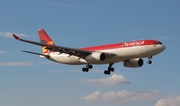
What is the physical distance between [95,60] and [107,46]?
3.03 m

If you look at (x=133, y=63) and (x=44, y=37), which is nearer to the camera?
(x=133, y=63)

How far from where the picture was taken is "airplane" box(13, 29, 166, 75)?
74000mm

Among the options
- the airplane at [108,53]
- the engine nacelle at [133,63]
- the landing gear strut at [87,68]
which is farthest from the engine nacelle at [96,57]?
the engine nacelle at [133,63]

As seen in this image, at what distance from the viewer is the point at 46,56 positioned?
8788 centimetres

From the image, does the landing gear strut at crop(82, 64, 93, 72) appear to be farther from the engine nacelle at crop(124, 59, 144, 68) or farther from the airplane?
the engine nacelle at crop(124, 59, 144, 68)

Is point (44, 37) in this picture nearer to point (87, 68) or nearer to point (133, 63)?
point (87, 68)

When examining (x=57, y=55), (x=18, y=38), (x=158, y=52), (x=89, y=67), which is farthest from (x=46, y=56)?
(x=158, y=52)

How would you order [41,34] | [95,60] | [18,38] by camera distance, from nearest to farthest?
1. [18,38]
2. [95,60]
3. [41,34]

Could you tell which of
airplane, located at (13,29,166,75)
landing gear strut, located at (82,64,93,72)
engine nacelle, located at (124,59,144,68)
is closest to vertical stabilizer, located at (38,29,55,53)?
airplane, located at (13,29,166,75)

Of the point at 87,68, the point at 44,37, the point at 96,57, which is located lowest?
the point at 87,68

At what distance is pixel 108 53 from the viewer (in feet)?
253

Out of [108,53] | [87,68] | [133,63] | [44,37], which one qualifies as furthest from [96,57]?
[44,37]

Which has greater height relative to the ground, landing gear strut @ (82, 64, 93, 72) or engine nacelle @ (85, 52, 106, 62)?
engine nacelle @ (85, 52, 106, 62)

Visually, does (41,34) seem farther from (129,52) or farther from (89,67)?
(129,52)
